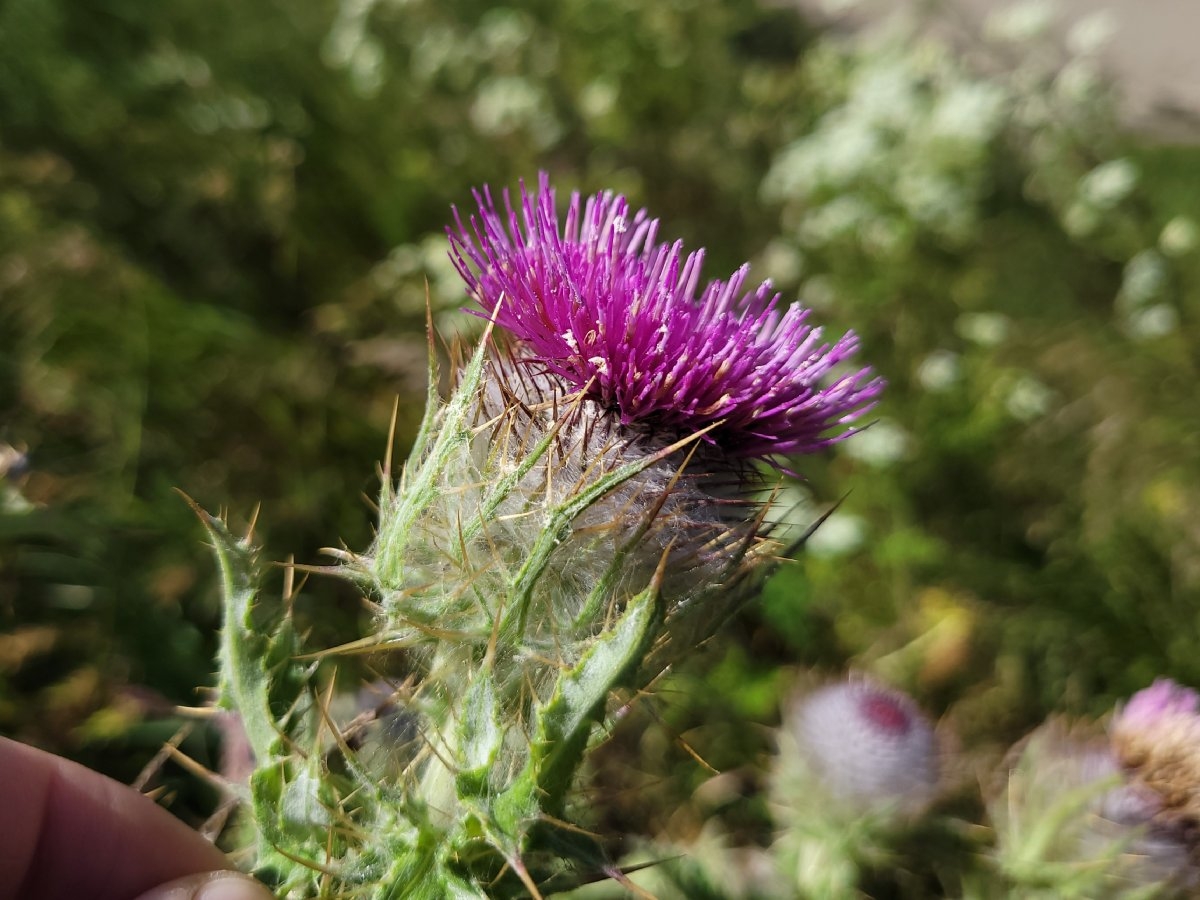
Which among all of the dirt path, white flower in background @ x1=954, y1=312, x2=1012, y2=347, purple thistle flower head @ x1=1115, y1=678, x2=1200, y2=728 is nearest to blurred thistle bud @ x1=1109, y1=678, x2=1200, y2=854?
purple thistle flower head @ x1=1115, y1=678, x2=1200, y2=728

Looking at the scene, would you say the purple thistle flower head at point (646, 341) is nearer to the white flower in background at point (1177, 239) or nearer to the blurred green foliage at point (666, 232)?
the blurred green foliage at point (666, 232)

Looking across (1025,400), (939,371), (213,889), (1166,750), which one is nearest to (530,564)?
(213,889)

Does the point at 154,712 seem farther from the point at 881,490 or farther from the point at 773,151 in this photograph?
the point at 773,151

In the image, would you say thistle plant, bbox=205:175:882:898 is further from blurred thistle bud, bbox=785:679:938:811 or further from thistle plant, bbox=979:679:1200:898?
thistle plant, bbox=979:679:1200:898

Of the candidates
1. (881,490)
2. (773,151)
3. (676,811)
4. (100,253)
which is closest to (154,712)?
(676,811)

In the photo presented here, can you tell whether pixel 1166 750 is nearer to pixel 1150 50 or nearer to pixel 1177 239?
pixel 1177 239

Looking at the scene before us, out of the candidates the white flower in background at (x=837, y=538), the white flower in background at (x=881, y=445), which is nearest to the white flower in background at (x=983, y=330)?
the white flower in background at (x=881, y=445)
